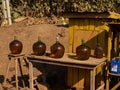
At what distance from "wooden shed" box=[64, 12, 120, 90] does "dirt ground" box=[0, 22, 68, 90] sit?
1.16 metres

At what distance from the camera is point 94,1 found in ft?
65.2

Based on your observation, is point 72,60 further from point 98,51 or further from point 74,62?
point 98,51

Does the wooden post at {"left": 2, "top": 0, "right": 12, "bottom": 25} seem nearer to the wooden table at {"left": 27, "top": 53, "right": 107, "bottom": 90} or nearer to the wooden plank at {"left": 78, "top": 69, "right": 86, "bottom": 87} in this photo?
the wooden table at {"left": 27, "top": 53, "right": 107, "bottom": 90}

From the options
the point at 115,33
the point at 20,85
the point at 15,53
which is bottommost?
the point at 20,85

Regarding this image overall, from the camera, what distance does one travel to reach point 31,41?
14180mm

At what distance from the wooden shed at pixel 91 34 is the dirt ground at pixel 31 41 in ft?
3.80

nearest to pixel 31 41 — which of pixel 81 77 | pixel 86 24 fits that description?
pixel 81 77

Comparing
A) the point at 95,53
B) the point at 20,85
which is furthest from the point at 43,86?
the point at 95,53

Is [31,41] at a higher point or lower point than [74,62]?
higher

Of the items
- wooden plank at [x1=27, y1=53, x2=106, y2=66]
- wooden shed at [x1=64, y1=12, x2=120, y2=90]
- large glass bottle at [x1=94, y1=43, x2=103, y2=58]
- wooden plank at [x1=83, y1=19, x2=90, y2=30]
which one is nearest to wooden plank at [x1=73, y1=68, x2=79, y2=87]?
wooden shed at [x1=64, y1=12, x2=120, y2=90]

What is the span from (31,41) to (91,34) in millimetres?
5883

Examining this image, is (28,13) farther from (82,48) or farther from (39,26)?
(82,48)

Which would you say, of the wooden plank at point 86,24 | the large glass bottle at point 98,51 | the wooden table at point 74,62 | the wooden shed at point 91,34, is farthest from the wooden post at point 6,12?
the large glass bottle at point 98,51

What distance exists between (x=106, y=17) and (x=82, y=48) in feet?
3.83
